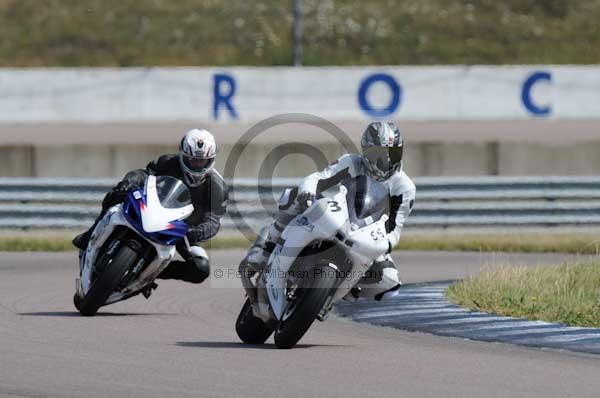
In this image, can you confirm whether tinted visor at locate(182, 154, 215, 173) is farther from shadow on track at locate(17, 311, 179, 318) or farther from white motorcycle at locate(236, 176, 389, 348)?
white motorcycle at locate(236, 176, 389, 348)

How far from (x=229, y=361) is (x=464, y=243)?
1051 centimetres

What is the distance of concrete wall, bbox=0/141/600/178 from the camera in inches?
848

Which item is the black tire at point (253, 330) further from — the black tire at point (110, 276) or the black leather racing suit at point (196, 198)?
the black leather racing suit at point (196, 198)

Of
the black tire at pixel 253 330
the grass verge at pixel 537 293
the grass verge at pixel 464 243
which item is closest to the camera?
the black tire at pixel 253 330

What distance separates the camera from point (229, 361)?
362 inches

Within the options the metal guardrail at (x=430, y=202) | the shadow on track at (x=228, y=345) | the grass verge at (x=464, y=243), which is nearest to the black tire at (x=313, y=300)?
the shadow on track at (x=228, y=345)

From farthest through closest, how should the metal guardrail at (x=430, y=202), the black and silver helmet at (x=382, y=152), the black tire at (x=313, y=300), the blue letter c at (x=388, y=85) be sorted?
the blue letter c at (x=388, y=85)
the metal guardrail at (x=430, y=202)
the black and silver helmet at (x=382, y=152)
the black tire at (x=313, y=300)

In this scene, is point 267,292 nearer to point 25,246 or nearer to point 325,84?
point 25,246

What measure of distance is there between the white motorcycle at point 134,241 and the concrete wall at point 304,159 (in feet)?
30.6

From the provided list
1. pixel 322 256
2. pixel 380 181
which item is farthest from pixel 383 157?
pixel 322 256

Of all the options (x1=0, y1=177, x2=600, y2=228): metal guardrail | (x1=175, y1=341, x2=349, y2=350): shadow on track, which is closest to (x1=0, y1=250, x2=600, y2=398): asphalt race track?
(x1=175, y1=341, x2=349, y2=350): shadow on track

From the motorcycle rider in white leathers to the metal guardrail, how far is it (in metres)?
9.95

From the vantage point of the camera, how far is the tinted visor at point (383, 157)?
9.85 m

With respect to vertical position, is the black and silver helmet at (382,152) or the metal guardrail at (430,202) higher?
the black and silver helmet at (382,152)
